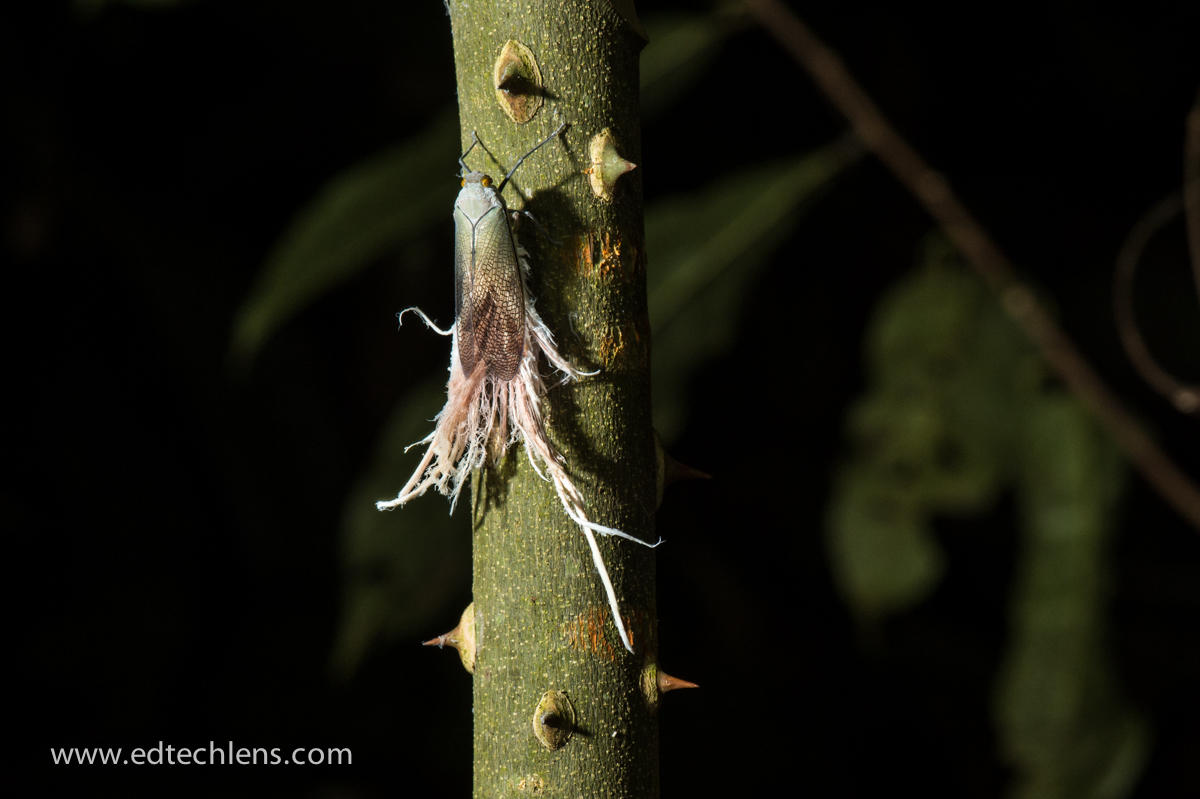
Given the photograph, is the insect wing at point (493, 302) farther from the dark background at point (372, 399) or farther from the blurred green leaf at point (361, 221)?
the dark background at point (372, 399)

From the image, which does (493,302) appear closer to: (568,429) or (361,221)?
(568,429)

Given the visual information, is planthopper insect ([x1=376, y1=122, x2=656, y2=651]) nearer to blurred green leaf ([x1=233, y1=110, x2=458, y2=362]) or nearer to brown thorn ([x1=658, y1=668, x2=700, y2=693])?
brown thorn ([x1=658, y1=668, x2=700, y2=693])

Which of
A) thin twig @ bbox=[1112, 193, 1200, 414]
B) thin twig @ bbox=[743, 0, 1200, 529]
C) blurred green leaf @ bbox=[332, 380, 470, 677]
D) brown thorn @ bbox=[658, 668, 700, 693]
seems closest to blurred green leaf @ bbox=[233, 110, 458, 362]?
blurred green leaf @ bbox=[332, 380, 470, 677]

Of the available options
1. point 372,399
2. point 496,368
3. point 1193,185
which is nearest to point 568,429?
point 496,368

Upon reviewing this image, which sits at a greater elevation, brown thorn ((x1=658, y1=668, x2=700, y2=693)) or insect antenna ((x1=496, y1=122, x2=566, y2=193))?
insect antenna ((x1=496, y1=122, x2=566, y2=193))

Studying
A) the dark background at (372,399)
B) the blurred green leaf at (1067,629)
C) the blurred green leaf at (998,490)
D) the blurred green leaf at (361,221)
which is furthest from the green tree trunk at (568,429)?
the dark background at (372,399)

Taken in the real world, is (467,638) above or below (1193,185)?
below

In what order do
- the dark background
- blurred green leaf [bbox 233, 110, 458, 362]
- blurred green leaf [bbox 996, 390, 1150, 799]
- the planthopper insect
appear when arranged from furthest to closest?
the dark background, blurred green leaf [bbox 996, 390, 1150, 799], blurred green leaf [bbox 233, 110, 458, 362], the planthopper insect

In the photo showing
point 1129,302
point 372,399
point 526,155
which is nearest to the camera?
point 526,155
